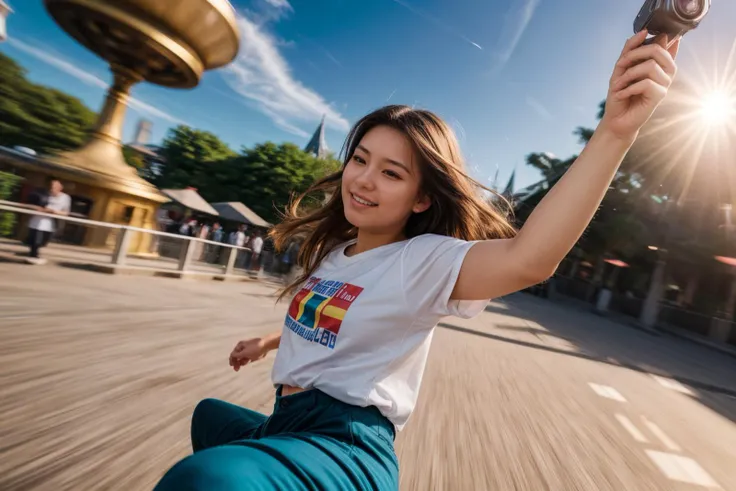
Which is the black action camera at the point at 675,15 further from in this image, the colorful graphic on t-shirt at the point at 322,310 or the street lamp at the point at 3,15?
the street lamp at the point at 3,15

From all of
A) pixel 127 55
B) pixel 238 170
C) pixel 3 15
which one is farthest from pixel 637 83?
pixel 238 170

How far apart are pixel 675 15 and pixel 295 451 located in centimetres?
122

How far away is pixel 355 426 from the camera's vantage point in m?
1.11

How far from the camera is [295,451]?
0.93m

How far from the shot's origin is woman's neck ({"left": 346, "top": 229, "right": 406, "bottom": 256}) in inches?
61.6

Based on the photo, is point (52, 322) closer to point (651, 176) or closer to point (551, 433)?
point (551, 433)

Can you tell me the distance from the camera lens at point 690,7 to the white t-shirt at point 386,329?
0.68 metres

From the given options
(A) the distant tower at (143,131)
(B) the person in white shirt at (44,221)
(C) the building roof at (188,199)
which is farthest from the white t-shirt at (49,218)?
(A) the distant tower at (143,131)

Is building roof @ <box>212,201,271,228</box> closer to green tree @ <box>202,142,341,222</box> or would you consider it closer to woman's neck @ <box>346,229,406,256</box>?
green tree @ <box>202,142,341,222</box>

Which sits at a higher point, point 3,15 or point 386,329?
point 3,15

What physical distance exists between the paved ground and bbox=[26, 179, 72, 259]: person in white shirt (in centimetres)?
47

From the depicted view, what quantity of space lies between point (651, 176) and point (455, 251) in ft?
89.3

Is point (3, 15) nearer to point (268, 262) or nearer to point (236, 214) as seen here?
point (268, 262)

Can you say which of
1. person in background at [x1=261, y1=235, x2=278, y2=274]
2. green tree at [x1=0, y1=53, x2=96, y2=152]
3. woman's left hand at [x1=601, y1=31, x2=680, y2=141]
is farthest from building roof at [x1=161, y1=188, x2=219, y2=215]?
green tree at [x1=0, y1=53, x2=96, y2=152]
